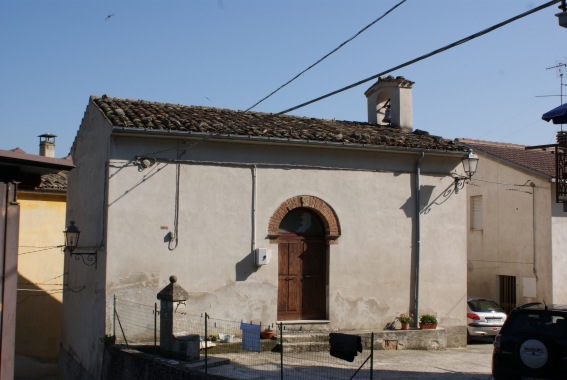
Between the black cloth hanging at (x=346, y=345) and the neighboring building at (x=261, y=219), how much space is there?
15.0ft

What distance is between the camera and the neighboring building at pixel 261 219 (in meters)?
14.0

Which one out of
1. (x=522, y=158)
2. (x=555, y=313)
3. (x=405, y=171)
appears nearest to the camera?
(x=555, y=313)

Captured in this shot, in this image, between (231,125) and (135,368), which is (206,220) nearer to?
(231,125)

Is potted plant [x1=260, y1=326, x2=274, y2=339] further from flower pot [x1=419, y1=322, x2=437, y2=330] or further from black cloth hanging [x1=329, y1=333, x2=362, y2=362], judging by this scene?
black cloth hanging [x1=329, y1=333, x2=362, y2=362]

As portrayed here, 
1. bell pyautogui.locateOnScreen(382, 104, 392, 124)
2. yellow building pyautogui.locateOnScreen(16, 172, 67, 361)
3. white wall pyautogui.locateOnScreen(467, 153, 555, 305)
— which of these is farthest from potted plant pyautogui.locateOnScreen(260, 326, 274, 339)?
white wall pyautogui.locateOnScreen(467, 153, 555, 305)

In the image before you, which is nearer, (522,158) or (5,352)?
(5,352)

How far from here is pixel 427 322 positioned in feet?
51.4

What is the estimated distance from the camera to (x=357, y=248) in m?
15.6

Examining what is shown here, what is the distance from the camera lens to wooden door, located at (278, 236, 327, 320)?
1530 centimetres

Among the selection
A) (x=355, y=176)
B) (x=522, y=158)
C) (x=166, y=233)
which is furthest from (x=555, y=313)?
(x=522, y=158)

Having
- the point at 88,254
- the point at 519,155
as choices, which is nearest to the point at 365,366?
the point at 88,254

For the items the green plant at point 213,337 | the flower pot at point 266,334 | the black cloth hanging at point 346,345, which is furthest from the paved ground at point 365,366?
the black cloth hanging at point 346,345

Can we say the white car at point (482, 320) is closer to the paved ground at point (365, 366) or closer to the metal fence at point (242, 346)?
the paved ground at point (365, 366)

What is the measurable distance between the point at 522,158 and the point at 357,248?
11277 mm
